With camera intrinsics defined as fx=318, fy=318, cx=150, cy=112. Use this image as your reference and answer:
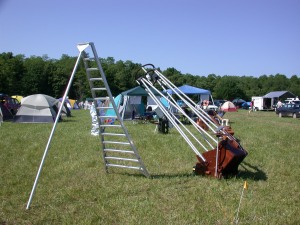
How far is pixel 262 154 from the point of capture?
8383 millimetres

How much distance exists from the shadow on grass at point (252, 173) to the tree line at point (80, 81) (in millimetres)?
62359

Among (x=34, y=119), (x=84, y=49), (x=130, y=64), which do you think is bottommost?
(x=34, y=119)

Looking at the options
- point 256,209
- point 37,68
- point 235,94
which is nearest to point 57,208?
point 256,209

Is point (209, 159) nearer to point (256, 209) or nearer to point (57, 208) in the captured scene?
point (256, 209)

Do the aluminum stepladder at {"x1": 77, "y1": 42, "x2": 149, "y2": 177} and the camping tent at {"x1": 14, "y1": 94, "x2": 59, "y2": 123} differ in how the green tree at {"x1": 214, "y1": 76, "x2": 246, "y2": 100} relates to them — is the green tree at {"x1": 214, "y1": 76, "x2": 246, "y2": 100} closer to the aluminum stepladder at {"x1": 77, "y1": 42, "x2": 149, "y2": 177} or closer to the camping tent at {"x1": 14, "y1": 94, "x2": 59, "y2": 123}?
the camping tent at {"x1": 14, "y1": 94, "x2": 59, "y2": 123}

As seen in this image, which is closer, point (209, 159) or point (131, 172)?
point (209, 159)

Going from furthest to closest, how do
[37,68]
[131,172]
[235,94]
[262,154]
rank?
[235,94]
[37,68]
[262,154]
[131,172]

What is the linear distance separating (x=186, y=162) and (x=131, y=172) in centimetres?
159

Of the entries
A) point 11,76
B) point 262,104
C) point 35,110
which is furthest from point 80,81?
point 35,110

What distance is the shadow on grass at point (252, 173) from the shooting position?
239 inches

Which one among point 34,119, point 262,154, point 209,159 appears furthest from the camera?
point 34,119

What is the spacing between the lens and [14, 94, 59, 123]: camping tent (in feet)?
61.0

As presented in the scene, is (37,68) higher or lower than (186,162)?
higher

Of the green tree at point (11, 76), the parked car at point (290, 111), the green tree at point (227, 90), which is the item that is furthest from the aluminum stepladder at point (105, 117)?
the green tree at point (227, 90)
